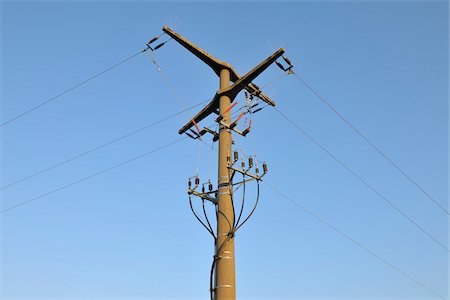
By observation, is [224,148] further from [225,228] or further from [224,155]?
[225,228]

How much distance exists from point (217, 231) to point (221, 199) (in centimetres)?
108

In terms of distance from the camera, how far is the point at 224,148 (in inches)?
548

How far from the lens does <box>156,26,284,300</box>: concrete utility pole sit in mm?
11953

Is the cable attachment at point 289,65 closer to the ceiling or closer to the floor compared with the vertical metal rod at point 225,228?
closer to the ceiling

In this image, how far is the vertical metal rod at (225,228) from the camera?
1174cm

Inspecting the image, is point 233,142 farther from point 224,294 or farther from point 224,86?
point 224,294

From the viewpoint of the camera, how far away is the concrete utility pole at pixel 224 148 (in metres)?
12.0

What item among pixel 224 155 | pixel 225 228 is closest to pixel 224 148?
pixel 224 155

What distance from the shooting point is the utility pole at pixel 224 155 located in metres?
12.0

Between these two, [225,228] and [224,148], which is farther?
[224,148]

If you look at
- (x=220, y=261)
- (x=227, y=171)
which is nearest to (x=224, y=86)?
(x=227, y=171)

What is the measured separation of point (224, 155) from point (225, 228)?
2655 millimetres

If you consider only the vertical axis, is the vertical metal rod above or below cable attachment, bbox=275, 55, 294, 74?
below

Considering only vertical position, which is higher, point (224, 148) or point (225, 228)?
point (224, 148)
